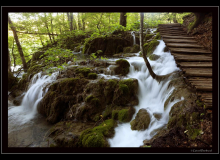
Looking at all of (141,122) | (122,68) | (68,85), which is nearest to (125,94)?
(141,122)

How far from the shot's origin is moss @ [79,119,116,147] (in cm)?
312

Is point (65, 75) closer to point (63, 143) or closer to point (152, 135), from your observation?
point (63, 143)

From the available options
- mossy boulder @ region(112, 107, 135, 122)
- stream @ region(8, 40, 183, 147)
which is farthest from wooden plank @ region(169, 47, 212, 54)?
mossy boulder @ region(112, 107, 135, 122)

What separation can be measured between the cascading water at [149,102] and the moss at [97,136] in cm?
19

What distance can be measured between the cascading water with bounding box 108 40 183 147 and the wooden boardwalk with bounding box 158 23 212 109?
662mm

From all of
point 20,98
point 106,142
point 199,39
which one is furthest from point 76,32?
point 106,142

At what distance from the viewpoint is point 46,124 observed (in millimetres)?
4605

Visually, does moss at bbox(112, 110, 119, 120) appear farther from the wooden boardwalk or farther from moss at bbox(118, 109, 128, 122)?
the wooden boardwalk

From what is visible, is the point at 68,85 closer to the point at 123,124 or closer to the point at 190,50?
the point at 123,124

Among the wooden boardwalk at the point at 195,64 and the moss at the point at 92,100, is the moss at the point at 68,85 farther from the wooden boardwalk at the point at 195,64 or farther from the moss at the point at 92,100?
the wooden boardwalk at the point at 195,64

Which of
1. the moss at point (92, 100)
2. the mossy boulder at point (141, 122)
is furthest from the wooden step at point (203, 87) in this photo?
the moss at point (92, 100)

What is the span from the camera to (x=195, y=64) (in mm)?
4129

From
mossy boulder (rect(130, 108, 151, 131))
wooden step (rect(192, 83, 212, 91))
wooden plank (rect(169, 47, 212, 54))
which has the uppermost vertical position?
wooden plank (rect(169, 47, 212, 54))

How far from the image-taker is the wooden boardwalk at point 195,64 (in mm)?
2875
